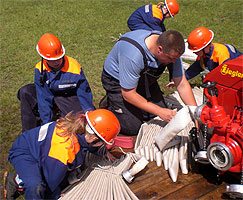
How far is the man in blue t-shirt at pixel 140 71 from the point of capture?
2.80m

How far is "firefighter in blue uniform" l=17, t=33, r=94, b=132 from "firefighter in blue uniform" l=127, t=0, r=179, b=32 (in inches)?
86.4

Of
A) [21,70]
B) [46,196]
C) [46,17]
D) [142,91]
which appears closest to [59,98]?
[142,91]

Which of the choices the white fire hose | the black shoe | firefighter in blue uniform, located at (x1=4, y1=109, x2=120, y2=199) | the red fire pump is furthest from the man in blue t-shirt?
the black shoe

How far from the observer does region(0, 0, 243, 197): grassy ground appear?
531 centimetres

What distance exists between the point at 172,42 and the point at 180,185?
140 centimetres

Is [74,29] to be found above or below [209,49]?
above

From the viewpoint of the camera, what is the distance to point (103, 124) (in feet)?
7.89

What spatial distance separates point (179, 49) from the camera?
2.69 meters

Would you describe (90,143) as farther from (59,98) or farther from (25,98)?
(25,98)

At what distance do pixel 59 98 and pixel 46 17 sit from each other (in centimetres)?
722

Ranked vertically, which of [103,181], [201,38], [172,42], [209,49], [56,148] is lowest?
[103,181]

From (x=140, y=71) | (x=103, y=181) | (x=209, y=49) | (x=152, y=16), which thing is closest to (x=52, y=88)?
(x=140, y=71)

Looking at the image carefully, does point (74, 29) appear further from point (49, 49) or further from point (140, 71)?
point (140, 71)

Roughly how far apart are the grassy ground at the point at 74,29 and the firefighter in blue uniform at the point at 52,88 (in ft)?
2.34
